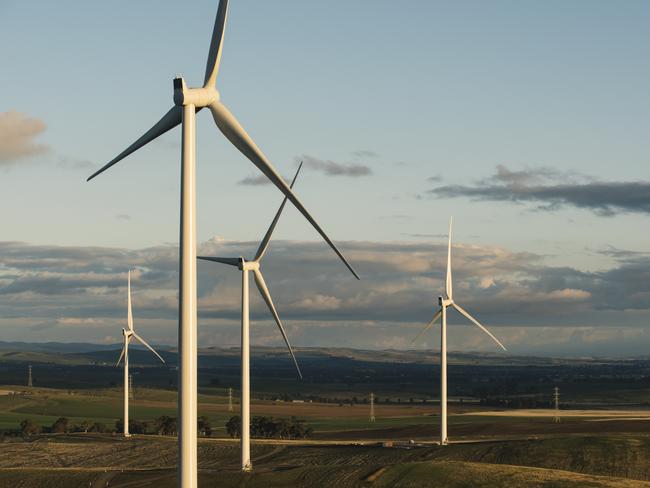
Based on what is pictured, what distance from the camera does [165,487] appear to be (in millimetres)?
101000

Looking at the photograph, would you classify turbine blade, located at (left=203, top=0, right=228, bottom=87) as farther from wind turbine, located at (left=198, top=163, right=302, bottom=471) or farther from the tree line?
the tree line

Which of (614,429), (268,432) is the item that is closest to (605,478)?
(614,429)

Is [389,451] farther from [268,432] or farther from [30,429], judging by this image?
[30,429]

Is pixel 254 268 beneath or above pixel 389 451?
above

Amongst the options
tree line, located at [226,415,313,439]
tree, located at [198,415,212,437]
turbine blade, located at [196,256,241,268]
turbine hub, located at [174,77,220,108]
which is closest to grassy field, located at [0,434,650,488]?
turbine blade, located at [196,256,241,268]

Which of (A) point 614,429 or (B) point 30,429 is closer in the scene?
(A) point 614,429

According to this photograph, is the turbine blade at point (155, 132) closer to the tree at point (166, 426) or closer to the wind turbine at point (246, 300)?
the wind turbine at point (246, 300)

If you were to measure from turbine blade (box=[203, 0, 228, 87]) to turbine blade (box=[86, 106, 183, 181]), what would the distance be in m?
2.62

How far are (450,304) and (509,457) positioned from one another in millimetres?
22993

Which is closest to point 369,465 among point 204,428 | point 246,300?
A: point 246,300

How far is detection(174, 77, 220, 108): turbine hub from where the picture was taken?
50781mm

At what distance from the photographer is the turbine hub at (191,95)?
50.8 m

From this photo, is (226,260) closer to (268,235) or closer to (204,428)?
(268,235)

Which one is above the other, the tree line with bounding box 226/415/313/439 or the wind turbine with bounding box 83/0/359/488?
the wind turbine with bounding box 83/0/359/488
